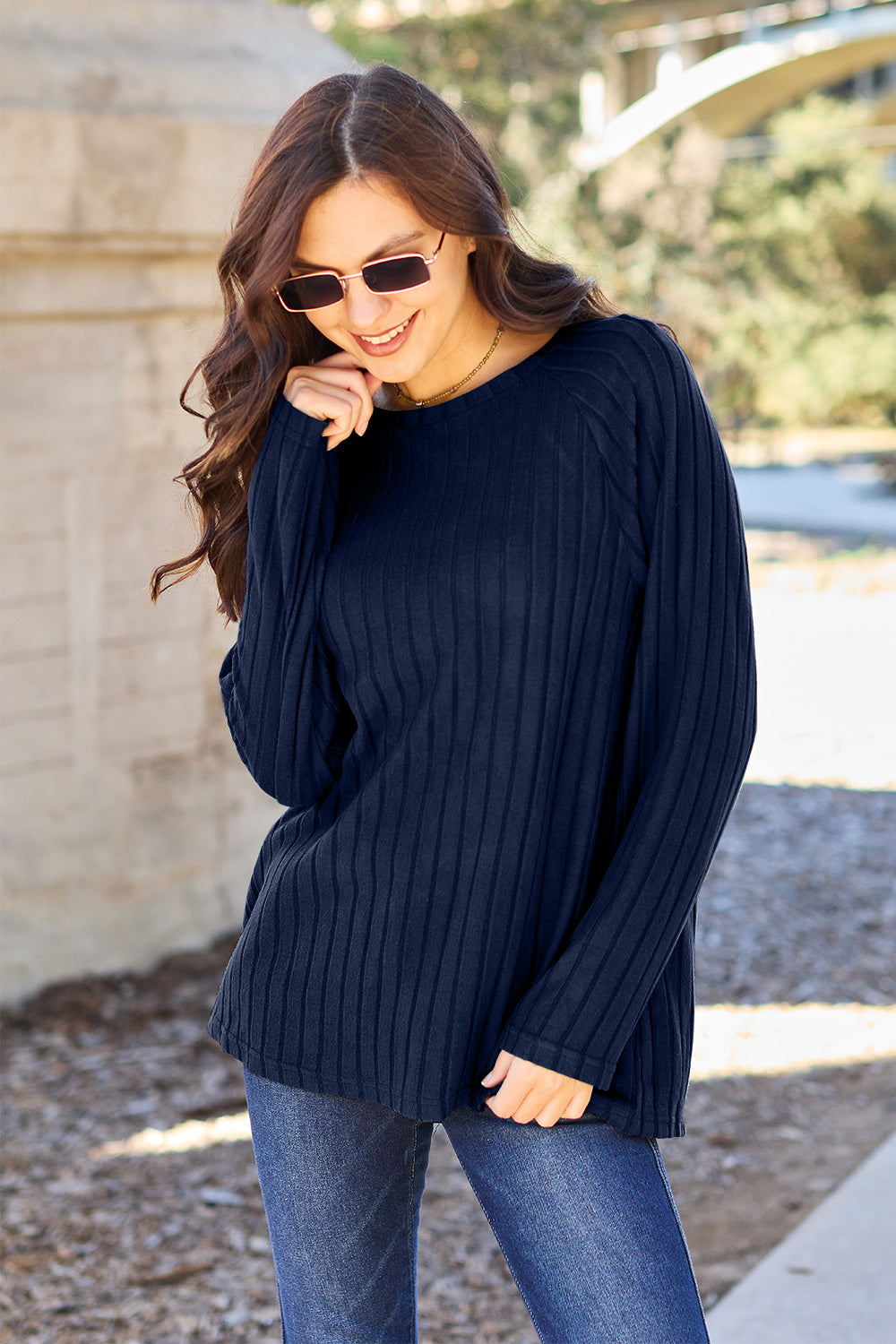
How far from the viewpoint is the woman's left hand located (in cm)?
164

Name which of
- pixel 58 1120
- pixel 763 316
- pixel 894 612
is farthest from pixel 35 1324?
pixel 763 316

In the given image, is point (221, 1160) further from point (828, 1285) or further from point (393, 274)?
point (393, 274)

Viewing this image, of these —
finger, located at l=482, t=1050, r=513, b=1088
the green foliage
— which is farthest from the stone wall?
the green foliage

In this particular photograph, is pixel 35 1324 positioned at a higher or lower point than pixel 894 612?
lower

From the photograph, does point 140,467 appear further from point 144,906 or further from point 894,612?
point 894,612

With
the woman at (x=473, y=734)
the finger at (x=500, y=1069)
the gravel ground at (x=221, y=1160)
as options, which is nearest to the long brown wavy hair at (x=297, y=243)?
the woman at (x=473, y=734)

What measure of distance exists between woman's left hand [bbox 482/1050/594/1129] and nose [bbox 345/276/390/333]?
859 millimetres

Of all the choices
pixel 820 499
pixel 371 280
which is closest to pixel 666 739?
pixel 371 280

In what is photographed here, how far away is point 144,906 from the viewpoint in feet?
15.7

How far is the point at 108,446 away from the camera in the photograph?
178 inches

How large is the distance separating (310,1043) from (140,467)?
122 inches

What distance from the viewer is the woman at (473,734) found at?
1.65m

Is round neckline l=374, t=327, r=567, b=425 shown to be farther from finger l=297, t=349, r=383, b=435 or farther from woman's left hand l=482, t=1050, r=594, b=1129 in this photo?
woman's left hand l=482, t=1050, r=594, b=1129

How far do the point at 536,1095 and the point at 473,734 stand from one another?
40 centimetres
